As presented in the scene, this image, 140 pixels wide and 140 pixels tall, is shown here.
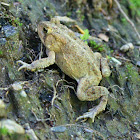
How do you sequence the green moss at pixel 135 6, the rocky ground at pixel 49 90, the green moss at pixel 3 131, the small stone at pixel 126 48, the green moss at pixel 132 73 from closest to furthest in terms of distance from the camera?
the green moss at pixel 3 131, the rocky ground at pixel 49 90, the green moss at pixel 132 73, the small stone at pixel 126 48, the green moss at pixel 135 6

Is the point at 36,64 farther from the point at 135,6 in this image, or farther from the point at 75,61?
the point at 135,6

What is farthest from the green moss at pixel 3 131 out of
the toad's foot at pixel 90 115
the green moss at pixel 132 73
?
the green moss at pixel 132 73

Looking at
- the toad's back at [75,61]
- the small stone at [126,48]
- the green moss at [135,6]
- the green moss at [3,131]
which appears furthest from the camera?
the green moss at [135,6]

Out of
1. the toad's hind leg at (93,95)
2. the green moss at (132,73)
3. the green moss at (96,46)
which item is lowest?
the toad's hind leg at (93,95)

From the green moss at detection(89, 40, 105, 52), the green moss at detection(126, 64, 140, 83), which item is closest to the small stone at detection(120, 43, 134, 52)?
the green moss at detection(126, 64, 140, 83)

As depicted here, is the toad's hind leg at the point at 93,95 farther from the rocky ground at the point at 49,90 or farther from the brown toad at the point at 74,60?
the rocky ground at the point at 49,90

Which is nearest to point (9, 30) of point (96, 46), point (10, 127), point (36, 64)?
point (36, 64)

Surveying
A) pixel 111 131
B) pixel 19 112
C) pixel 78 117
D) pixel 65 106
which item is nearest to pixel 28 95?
pixel 19 112
